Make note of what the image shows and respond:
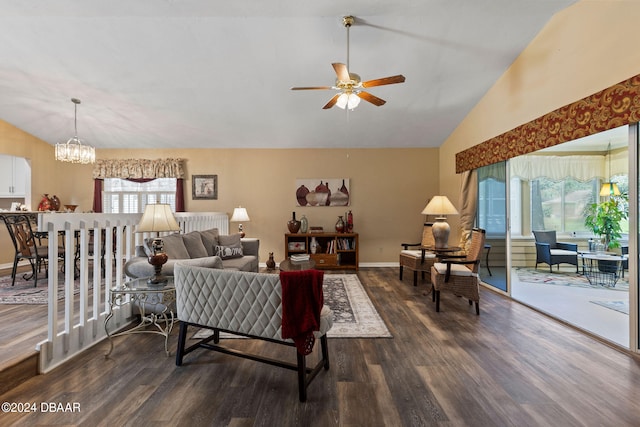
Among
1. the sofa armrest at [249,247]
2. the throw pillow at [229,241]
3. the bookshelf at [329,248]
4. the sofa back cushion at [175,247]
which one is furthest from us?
the bookshelf at [329,248]

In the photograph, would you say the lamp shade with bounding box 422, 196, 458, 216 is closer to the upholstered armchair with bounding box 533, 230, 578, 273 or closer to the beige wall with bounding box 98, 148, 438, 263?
the beige wall with bounding box 98, 148, 438, 263

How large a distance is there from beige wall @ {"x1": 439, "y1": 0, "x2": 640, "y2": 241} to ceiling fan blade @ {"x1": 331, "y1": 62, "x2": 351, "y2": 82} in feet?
7.61

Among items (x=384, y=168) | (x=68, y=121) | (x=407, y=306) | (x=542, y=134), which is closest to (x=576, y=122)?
(x=542, y=134)

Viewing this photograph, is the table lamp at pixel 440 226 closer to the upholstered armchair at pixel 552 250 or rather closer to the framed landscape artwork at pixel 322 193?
the framed landscape artwork at pixel 322 193

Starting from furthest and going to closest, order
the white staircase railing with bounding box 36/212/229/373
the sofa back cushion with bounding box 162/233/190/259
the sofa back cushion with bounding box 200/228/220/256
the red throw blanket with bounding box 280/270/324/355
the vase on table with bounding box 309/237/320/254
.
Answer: the vase on table with bounding box 309/237/320/254, the sofa back cushion with bounding box 200/228/220/256, the sofa back cushion with bounding box 162/233/190/259, the white staircase railing with bounding box 36/212/229/373, the red throw blanket with bounding box 280/270/324/355

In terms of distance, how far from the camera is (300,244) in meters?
6.20

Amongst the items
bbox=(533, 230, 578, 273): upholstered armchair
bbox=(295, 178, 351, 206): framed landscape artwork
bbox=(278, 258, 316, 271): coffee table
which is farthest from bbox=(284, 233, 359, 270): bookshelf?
bbox=(533, 230, 578, 273): upholstered armchair

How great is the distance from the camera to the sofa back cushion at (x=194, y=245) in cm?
378

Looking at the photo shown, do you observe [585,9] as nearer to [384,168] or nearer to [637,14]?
[637,14]

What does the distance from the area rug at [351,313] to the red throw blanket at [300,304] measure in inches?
44.3

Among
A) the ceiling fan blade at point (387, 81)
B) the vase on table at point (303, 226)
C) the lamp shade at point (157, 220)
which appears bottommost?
the vase on table at point (303, 226)

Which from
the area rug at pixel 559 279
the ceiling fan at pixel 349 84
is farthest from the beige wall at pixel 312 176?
the ceiling fan at pixel 349 84

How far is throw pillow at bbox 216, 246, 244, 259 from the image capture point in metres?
4.27

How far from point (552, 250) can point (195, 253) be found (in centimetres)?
635
